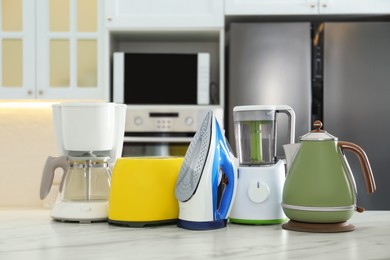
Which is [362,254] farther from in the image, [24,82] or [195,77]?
[24,82]

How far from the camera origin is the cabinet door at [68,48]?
9.29 ft

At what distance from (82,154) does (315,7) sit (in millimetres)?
1845

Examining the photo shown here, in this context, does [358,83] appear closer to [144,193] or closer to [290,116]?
[290,116]

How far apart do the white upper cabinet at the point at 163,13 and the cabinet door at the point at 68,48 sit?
0.32 feet

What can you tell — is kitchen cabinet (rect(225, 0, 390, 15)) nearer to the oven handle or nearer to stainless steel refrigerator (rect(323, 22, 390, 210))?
stainless steel refrigerator (rect(323, 22, 390, 210))

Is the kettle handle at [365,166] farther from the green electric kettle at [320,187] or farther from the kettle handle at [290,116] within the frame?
the kettle handle at [290,116]

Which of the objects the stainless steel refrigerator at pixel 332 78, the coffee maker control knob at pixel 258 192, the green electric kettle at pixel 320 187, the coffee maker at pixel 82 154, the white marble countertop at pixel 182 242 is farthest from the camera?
the stainless steel refrigerator at pixel 332 78

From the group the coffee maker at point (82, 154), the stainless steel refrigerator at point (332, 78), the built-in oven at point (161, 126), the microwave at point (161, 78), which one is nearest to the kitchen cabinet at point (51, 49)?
the microwave at point (161, 78)

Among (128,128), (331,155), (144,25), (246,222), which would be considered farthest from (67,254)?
(144,25)

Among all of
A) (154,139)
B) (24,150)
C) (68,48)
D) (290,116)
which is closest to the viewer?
(290,116)

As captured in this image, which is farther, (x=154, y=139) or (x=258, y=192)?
(x=154, y=139)

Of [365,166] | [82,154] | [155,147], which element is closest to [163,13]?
[155,147]

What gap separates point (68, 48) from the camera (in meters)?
2.87

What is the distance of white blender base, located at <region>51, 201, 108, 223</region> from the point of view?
50.6 inches
